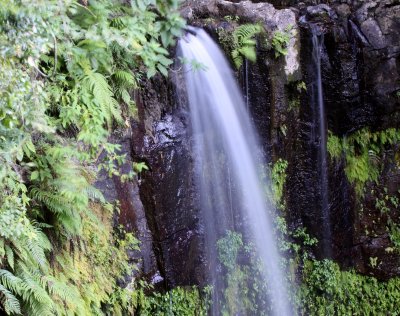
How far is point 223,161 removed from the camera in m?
6.33

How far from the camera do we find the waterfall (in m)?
7.13

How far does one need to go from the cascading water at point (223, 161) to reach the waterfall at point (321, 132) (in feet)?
3.62

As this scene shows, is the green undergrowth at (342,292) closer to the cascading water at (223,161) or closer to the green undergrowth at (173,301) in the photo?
the cascading water at (223,161)

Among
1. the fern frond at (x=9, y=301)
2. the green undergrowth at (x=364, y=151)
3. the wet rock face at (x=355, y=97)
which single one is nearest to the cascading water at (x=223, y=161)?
the wet rock face at (x=355, y=97)

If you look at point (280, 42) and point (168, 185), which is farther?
point (280, 42)

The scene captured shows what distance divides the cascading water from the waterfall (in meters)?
1.10

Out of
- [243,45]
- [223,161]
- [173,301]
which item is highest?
[243,45]

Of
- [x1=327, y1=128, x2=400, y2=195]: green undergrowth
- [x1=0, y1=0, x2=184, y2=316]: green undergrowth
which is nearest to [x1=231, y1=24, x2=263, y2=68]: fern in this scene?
[x1=0, y1=0, x2=184, y2=316]: green undergrowth

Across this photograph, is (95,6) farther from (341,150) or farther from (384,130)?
(384,130)

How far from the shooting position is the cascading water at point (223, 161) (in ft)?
19.9

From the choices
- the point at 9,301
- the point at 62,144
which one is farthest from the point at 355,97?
the point at 9,301

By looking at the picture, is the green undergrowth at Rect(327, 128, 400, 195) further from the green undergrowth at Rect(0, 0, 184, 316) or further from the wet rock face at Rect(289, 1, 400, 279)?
the green undergrowth at Rect(0, 0, 184, 316)

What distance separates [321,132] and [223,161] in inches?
81.8

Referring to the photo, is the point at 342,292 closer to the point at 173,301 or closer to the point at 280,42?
the point at 173,301
